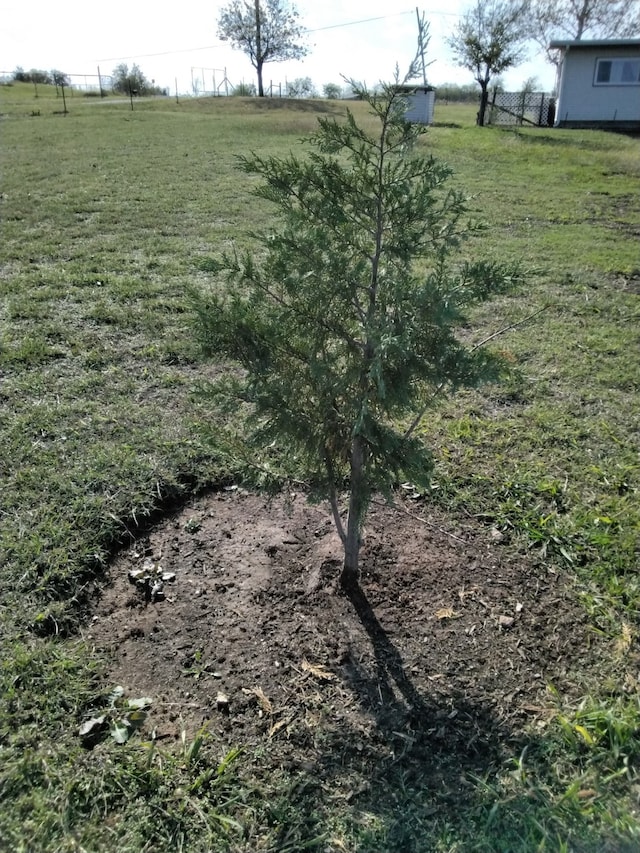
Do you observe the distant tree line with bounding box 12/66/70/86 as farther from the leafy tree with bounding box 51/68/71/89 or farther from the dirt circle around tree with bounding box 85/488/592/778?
the dirt circle around tree with bounding box 85/488/592/778

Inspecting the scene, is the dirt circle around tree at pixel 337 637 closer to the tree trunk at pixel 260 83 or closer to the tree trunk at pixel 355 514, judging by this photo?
the tree trunk at pixel 355 514

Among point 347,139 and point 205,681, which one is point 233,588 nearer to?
point 205,681

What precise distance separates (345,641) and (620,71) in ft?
83.9

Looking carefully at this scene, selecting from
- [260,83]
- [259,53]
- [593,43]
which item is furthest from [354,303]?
[259,53]

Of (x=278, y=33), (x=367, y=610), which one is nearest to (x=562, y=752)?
(x=367, y=610)

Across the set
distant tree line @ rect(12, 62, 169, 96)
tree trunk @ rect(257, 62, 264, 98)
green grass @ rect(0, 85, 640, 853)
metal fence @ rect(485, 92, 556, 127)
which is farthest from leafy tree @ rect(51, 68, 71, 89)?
green grass @ rect(0, 85, 640, 853)

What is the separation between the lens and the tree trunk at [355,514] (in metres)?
2.19

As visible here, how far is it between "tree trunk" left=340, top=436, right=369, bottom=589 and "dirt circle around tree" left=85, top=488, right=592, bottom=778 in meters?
0.08

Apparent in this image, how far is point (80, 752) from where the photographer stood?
1.83 metres

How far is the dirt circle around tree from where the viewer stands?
1969mm

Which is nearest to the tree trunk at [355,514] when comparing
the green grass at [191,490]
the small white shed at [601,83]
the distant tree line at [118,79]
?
the green grass at [191,490]

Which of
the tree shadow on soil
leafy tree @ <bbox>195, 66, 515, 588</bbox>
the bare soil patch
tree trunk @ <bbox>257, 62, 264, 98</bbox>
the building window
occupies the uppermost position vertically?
tree trunk @ <bbox>257, 62, 264, 98</bbox>

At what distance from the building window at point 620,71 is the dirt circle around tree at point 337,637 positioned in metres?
24.5

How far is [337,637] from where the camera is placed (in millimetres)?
2299
